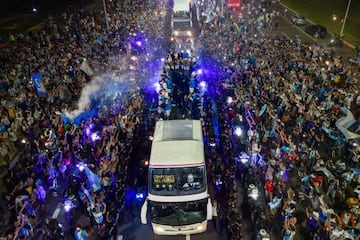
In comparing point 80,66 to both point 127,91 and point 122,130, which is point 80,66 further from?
point 122,130

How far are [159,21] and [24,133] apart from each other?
22.7 m

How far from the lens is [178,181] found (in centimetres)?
904

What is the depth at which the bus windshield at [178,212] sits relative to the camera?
8945 millimetres

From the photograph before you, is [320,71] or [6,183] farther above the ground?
[320,71]

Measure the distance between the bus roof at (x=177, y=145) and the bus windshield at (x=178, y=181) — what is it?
0.60 ft

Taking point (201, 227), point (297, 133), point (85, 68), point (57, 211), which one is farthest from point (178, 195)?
point (85, 68)

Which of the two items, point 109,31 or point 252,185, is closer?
point 252,185

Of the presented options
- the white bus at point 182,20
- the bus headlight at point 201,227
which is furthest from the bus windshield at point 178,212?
the white bus at point 182,20

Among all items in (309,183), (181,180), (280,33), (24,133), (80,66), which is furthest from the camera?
(280,33)

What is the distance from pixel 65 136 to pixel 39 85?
5.22 metres

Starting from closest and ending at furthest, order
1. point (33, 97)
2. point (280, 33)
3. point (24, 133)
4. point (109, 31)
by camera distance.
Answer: point (24, 133), point (33, 97), point (109, 31), point (280, 33)

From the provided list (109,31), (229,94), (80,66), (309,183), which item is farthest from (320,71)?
(109,31)

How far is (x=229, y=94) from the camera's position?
52.1ft

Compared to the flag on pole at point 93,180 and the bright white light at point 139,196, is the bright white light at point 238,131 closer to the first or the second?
the bright white light at point 139,196
